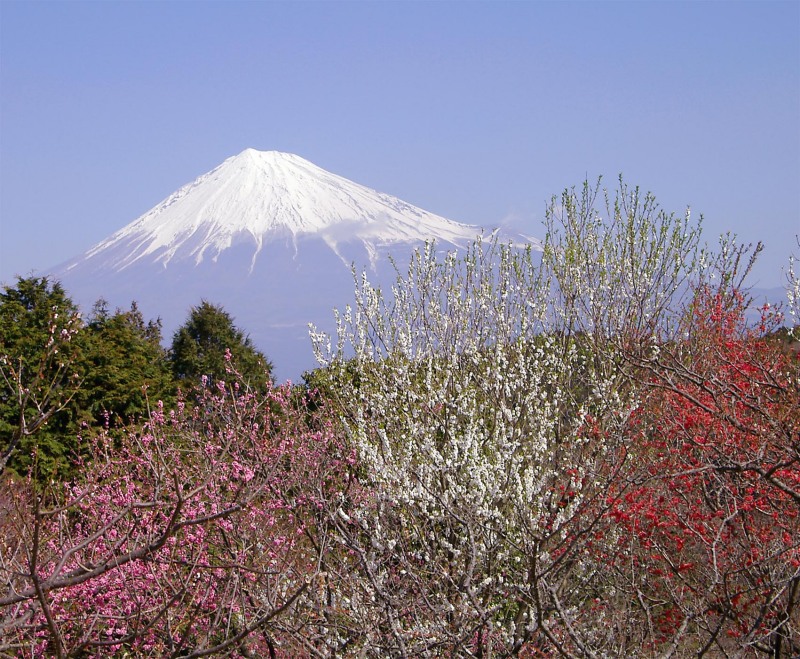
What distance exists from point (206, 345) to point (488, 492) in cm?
1716

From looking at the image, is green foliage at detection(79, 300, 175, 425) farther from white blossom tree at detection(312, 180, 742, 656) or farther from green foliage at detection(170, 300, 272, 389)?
white blossom tree at detection(312, 180, 742, 656)

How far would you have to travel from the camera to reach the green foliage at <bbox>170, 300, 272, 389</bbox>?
23.2 m

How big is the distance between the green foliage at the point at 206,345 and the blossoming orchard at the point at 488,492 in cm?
1120

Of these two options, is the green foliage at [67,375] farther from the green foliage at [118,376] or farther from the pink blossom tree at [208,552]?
the pink blossom tree at [208,552]

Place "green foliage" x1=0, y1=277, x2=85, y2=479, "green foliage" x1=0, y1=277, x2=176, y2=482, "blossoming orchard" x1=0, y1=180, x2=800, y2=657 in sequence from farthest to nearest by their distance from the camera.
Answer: "green foliage" x1=0, y1=277, x2=176, y2=482 → "green foliage" x1=0, y1=277, x2=85, y2=479 → "blossoming orchard" x1=0, y1=180, x2=800, y2=657

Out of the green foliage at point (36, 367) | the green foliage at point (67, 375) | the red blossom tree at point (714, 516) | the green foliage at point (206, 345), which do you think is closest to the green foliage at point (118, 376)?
the green foliage at point (67, 375)

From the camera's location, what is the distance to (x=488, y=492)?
8438 mm

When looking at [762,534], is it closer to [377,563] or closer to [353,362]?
[377,563]

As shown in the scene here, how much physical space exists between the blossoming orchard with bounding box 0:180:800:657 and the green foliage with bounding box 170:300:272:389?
1120 cm

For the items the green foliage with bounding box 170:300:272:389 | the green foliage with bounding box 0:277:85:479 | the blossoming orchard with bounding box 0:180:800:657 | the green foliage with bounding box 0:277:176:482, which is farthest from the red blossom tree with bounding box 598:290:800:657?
the green foliage with bounding box 170:300:272:389

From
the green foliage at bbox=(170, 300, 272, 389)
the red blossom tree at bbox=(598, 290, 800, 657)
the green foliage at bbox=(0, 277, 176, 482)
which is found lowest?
the red blossom tree at bbox=(598, 290, 800, 657)

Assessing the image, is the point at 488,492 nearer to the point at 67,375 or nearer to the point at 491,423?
the point at 491,423

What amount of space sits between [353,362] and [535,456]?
14.7ft

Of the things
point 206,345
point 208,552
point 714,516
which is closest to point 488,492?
point 714,516
